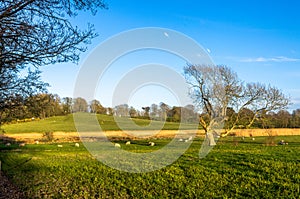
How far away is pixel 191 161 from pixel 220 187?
15.7 ft

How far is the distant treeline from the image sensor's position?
459 inches

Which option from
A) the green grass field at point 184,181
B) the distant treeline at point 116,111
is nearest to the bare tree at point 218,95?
the distant treeline at point 116,111

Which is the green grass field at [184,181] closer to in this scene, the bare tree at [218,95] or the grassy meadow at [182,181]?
the grassy meadow at [182,181]

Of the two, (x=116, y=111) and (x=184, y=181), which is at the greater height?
(x=116, y=111)

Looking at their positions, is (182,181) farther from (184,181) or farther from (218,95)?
(218,95)

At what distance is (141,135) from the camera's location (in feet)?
156

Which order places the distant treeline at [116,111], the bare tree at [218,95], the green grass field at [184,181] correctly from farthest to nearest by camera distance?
the bare tree at [218,95] < the distant treeline at [116,111] < the green grass field at [184,181]

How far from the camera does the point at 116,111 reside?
17.0m

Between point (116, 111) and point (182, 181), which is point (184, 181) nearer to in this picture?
point (182, 181)

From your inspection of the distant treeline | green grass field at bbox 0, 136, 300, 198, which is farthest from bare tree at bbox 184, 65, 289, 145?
green grass field at bbox 0, 136, 300, 198

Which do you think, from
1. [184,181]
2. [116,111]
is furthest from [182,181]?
[116,111]

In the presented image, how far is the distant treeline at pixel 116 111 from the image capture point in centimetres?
1165

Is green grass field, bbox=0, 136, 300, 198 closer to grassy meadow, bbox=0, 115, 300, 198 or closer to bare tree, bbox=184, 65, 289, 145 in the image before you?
grassy meadow, bbox=0, 115, 300, 198

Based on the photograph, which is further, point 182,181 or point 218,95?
point 218,95
